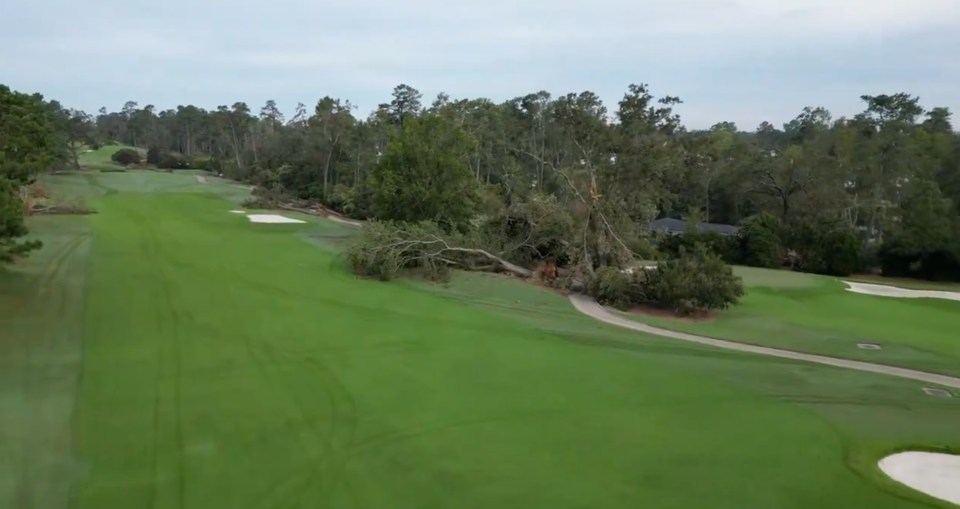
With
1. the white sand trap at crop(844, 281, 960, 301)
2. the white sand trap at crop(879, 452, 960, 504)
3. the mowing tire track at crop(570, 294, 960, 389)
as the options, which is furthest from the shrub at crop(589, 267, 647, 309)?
the white sand trap at crop(879, 452, 960, 504)

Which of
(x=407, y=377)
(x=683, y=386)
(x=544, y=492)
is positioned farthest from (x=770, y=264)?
(x=544, y=492)

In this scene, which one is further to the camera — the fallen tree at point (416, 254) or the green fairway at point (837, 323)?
the fallen tree at point (416, 254)

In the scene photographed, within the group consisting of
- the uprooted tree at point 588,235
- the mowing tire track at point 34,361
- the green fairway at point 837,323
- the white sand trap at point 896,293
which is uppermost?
the uprooted tree at point 588,235

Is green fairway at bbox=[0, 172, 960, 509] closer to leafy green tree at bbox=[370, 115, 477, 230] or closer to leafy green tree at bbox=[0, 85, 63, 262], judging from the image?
leafy green tree at bbox=[0, 85, 63, 262]

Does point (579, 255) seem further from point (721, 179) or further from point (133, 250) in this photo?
point (721, 179)

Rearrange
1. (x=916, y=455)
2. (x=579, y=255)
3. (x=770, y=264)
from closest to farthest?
(x=916, y=455), (x=579, y=255), (x=770, y=264)

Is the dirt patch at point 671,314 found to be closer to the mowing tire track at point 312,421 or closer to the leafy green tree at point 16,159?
the mowing tire track at point 312,421

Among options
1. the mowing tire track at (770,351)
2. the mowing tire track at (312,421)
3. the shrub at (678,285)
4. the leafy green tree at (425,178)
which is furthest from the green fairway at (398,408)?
the leafy green tree at (425,178)
